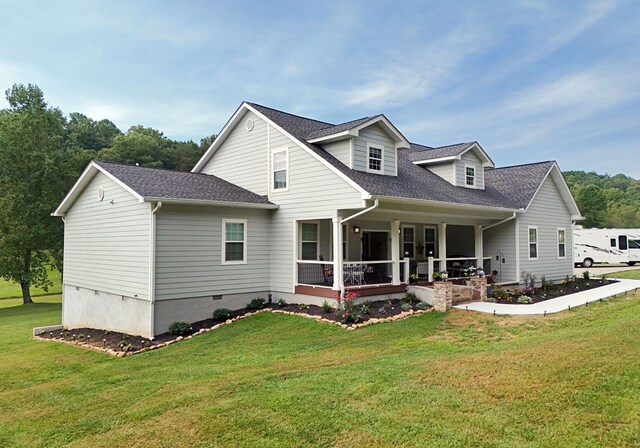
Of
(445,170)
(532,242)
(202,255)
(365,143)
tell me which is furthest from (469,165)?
(202,255)

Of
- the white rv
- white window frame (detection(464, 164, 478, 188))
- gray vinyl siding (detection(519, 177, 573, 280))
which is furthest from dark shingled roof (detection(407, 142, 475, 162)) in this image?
the white rv

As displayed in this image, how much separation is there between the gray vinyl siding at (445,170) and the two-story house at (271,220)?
1.8 inches

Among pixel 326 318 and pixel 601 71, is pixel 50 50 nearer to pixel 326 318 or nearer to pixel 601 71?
pixel 326 318

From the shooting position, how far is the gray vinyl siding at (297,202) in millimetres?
13121

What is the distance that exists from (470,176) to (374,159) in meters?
5.96

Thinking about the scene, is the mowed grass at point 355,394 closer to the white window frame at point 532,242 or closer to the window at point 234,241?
the window at point 234,241

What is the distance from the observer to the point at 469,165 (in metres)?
18.4

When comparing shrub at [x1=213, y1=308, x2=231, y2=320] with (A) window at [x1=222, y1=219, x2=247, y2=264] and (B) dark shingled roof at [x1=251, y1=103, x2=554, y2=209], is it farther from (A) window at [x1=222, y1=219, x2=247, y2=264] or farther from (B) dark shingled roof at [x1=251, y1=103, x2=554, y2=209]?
(B) dark shingled roof at [x1=251, y1=103, x2=554, y2=209]

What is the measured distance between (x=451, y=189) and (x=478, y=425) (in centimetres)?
1333

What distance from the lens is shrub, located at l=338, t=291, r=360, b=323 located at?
1150 centimetres

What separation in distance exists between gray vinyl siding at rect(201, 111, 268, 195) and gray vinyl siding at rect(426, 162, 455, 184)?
7444 millimetres

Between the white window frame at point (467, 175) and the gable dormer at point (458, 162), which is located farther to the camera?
the white window frame at point (467, 175)

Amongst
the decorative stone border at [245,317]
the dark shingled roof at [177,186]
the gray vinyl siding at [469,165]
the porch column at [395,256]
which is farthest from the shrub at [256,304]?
the gray vinyl siding at [469,165]

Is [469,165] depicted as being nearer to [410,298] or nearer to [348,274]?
[410,298]
